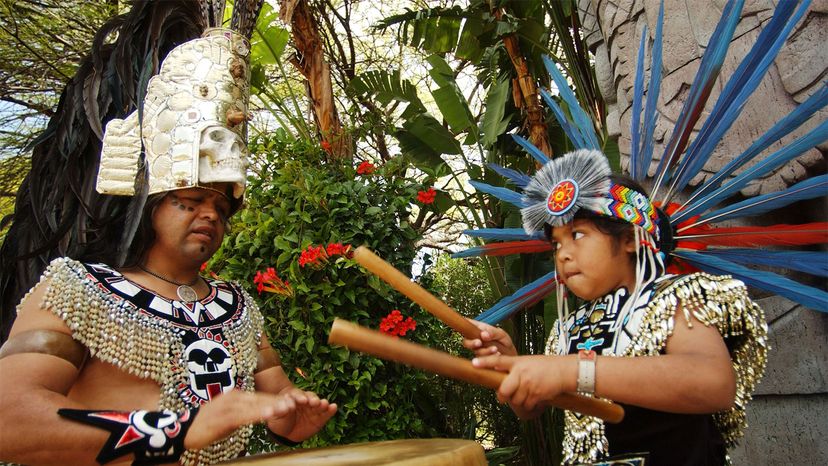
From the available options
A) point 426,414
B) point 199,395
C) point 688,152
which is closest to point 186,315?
point 199,395

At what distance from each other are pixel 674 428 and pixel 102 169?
70.3 inches

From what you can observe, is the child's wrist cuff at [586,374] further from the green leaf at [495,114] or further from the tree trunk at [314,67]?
the tree trunk at [314,67]

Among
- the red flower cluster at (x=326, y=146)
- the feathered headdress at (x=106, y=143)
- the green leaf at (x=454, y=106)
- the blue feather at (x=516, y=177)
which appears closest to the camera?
the feathered headdress at (x=106, y=143)

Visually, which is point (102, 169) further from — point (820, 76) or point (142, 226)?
point (820, 76)

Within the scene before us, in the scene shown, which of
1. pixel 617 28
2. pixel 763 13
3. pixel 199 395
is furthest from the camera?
pixel 617 28

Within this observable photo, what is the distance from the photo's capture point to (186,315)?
192cm

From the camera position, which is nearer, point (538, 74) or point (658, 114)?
point (658, 114)

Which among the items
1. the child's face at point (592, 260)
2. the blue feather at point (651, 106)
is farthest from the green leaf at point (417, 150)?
the child's face at point (592, 260)

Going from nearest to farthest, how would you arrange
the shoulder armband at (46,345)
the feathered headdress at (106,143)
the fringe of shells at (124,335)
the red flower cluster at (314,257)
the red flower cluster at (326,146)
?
the shoulder armband at (46,345)
the fringe of shells at (124,335)
the feathered headdress at (106,143)
the red flower cluster at (314,257)
the red flower cluster at (326,146)

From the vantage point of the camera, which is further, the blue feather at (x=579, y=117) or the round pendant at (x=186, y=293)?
the blue feather at (x=579, y=117)

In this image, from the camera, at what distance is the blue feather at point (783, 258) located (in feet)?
6.05

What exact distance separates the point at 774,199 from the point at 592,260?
0.68 meters

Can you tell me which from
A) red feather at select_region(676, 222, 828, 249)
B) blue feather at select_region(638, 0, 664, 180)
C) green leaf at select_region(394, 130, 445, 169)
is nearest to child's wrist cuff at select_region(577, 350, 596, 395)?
red feather at select_region(676, 222, 828, 249)

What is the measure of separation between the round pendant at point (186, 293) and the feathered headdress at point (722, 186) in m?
1.01
